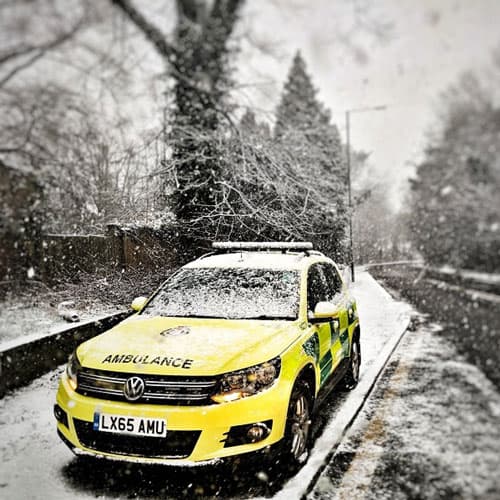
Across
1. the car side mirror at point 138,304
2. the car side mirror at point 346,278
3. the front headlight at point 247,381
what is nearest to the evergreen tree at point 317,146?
the car side mirror at point 346,278

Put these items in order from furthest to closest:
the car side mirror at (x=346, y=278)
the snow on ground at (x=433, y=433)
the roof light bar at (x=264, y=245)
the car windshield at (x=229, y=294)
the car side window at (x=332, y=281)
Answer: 1. the car side mirror at (x=346, y=278)
2. the car side window at (x=332, y=281)
3. the roof light bar at (x=264, y=245)
4. the car windshield at (x=229, y=294)
5. the snow on ground at (x=433, y=433)

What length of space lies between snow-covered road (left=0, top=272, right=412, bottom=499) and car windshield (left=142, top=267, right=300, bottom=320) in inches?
29.2

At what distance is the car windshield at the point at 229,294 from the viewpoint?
2971 mm

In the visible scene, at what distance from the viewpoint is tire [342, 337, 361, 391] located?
386cm

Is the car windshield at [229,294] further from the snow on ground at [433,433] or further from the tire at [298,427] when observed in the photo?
the snow on ground at [433,433]

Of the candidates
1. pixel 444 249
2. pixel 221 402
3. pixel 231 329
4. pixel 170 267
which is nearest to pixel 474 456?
pixel 444 249

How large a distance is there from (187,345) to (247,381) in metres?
0.38

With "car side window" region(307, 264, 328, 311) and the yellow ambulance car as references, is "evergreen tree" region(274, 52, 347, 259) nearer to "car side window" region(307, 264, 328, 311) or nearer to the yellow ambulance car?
"car side window" region(307, 264, 328, 311)

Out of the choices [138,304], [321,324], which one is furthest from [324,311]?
[138,304]

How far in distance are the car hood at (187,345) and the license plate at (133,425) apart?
0.70 feet

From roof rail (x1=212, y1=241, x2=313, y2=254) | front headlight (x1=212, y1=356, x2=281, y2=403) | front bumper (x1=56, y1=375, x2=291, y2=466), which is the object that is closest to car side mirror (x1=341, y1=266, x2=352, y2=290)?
roof rail (x1=212, y1=241, x2=313, y2=254)

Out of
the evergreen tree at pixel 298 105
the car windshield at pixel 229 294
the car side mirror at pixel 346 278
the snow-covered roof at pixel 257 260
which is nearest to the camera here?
the evergreen tree at pixel 298 105

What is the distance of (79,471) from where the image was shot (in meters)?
2.43

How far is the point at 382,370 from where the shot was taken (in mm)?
2945
